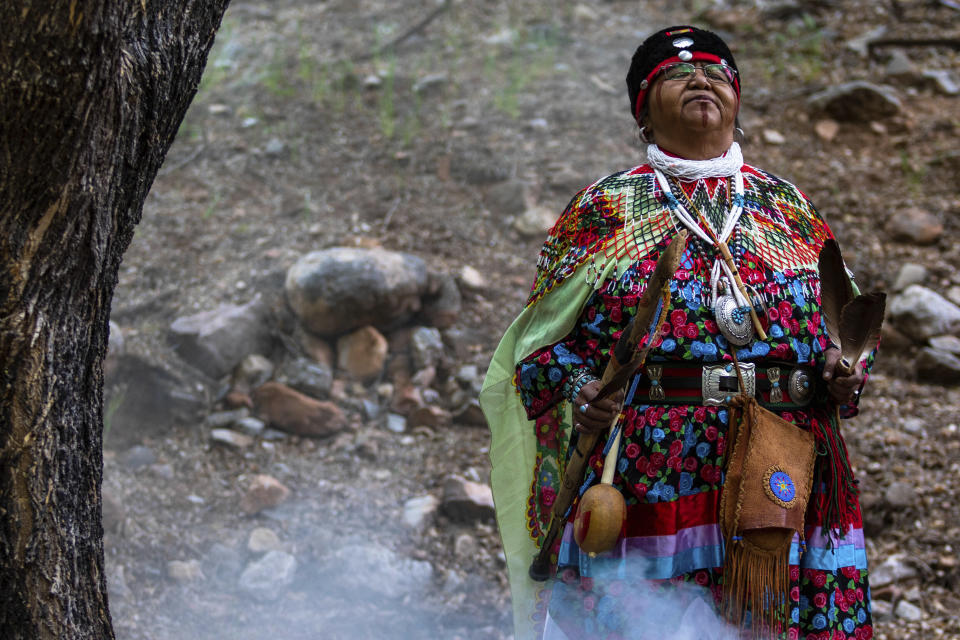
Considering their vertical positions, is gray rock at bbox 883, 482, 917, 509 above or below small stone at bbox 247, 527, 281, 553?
below

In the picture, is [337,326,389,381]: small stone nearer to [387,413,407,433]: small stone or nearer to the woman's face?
[387,413,407,433]: small stone

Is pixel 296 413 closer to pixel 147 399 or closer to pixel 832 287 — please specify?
pixel 147 399

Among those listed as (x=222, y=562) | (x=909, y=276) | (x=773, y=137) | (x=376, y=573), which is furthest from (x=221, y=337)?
(x=773, y=137)

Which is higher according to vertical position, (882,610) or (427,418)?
(427,418)

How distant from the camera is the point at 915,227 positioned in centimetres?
495

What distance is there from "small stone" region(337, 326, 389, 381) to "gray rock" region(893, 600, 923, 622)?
2.45m

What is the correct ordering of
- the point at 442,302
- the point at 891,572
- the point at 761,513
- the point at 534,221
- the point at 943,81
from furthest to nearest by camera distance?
the point at 943,81, the point at 534,221, the point at 442,302, the point at 891,572, the point at 761,513

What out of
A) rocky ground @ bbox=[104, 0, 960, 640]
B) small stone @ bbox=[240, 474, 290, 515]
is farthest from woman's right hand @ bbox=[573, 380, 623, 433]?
small stone @ bbox=[240, 474, 290, 515]

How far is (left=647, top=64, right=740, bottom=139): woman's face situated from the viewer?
221 centimetres

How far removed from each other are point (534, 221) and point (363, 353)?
1.38 m

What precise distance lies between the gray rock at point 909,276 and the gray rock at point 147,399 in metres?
3.53

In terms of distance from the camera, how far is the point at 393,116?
6.04 meters

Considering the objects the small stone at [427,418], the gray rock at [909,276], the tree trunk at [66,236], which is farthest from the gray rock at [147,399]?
the gray rock at [909,276]

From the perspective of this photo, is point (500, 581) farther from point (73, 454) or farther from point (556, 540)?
point (73, 454)
